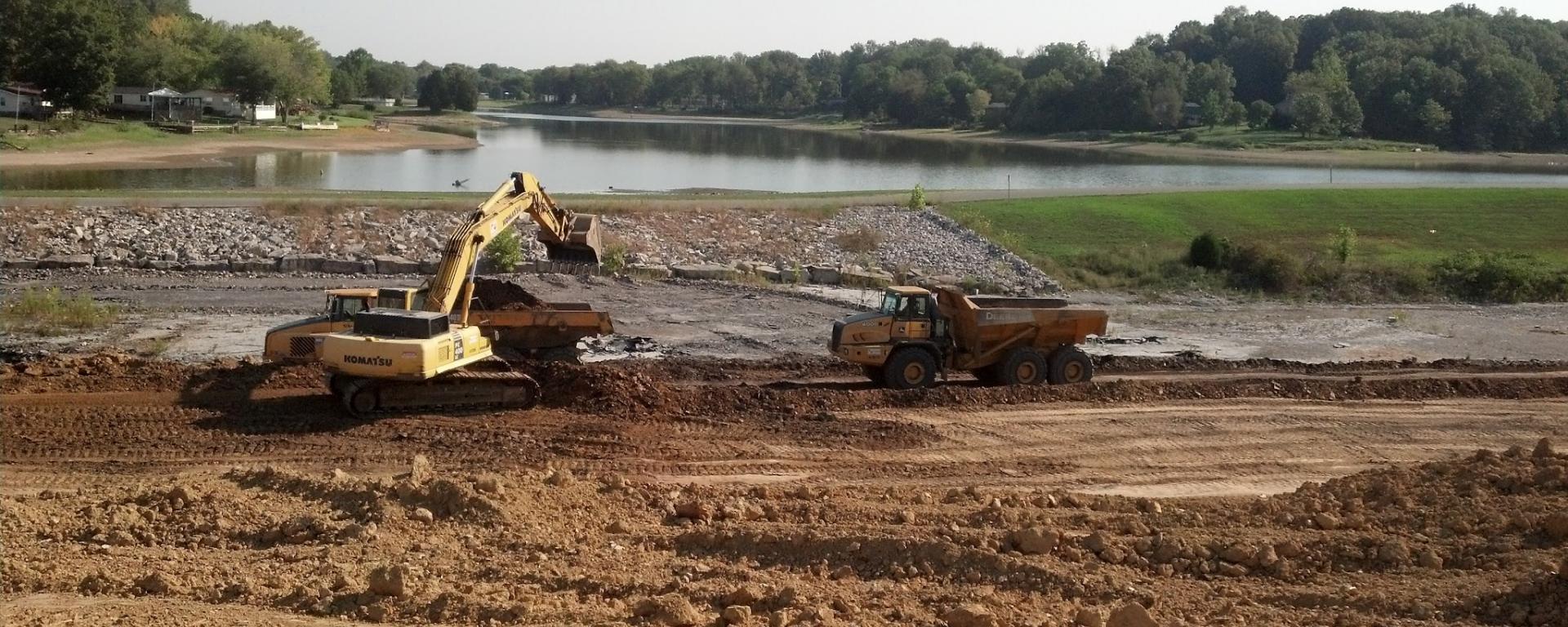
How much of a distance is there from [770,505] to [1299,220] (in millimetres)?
38758

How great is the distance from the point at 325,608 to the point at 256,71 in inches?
3875

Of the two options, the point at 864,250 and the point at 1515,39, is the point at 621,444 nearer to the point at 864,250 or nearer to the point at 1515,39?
the point at 864,250

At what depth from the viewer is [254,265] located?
3462 cm

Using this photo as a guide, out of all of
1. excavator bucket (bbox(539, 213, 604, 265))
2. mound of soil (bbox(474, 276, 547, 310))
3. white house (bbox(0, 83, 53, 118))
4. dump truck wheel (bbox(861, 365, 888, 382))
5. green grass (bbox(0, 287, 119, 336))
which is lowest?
green grass (bbox(0, 287, 119, 336))

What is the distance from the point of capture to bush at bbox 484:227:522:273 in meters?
34.3

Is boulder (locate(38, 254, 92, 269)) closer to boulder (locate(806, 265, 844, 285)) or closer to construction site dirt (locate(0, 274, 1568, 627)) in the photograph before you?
construction site dirt (locate(0, 274, 1568, 627))

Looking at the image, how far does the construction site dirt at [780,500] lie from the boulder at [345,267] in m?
11.3

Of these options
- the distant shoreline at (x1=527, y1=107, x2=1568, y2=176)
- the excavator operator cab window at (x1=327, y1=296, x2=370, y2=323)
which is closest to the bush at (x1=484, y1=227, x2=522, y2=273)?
Result: the excavator operator cab window at (x1=327, y1=296, x2=370, y2=323)

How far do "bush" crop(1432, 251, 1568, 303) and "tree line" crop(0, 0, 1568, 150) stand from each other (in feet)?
235

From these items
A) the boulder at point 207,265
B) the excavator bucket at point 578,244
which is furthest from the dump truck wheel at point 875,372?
the boulder at point 207,265

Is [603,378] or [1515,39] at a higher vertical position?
[1515,39]

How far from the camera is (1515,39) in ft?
422

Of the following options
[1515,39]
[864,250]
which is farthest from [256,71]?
[1515,39]

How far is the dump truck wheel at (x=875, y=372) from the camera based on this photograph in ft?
74.9
